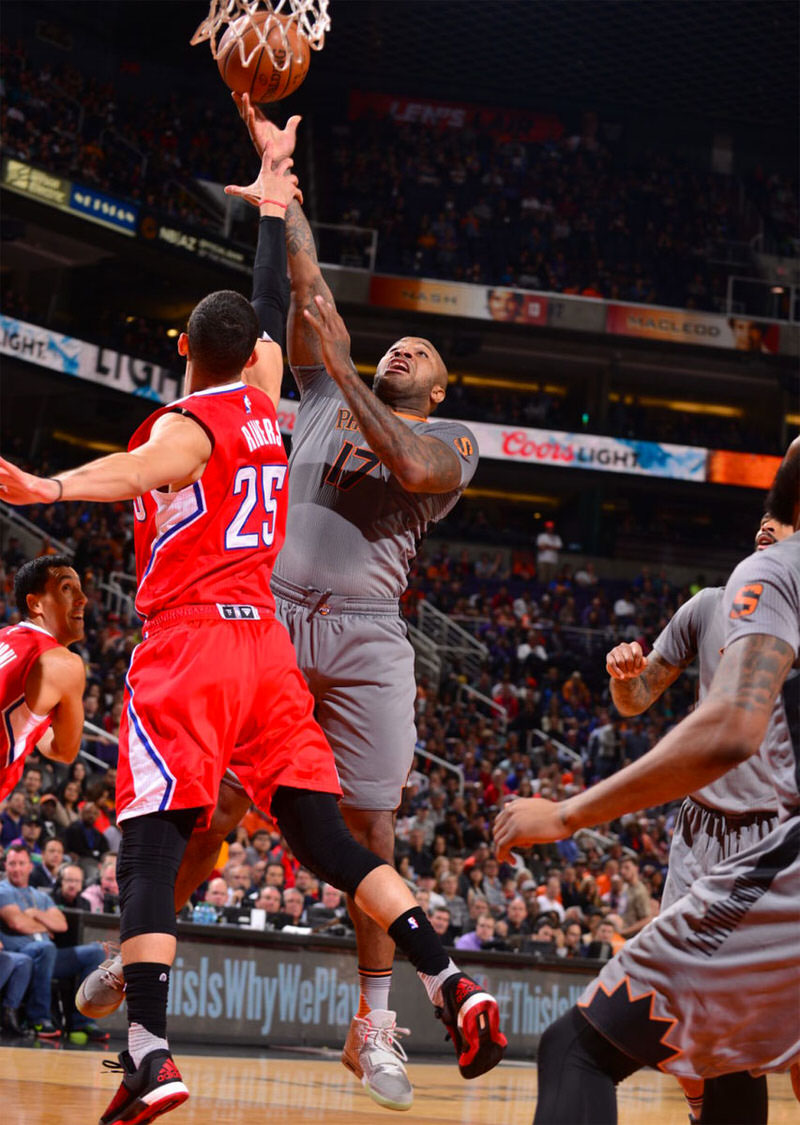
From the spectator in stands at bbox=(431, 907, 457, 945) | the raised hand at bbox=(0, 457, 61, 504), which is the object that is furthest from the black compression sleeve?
the spectator in stands at bbox=(431, 907, 457, 945)

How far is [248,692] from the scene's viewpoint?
416 cm

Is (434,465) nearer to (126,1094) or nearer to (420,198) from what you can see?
(126,1094)

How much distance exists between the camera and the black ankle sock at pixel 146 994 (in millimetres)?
3848

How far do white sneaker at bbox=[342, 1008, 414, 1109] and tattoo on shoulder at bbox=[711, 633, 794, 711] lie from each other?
2.23 meters

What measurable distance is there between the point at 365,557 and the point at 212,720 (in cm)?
123

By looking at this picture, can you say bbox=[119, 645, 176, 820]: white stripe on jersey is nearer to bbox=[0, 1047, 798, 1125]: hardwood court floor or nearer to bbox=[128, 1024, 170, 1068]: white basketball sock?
bbox=[128, 1024, 170, 1068]: white basketball sock

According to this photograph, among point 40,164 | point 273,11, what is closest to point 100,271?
point 40,164

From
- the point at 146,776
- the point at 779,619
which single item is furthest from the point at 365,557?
the point at 779,619

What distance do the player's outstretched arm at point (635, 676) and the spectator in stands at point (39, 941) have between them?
6341 millimetres

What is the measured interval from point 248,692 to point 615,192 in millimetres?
32752

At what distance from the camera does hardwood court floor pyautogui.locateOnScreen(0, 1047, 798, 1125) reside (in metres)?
5.45

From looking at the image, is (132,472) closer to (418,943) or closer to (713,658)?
(418,943)

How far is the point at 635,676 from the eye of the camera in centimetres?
461

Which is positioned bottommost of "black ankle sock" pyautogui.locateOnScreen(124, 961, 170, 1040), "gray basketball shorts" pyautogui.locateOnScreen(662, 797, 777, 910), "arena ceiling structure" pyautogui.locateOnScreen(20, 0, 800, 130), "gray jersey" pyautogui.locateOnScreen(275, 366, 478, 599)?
"black ankle sock" pyautogui.locateOnScreen(124, 961, 170, 1040)
